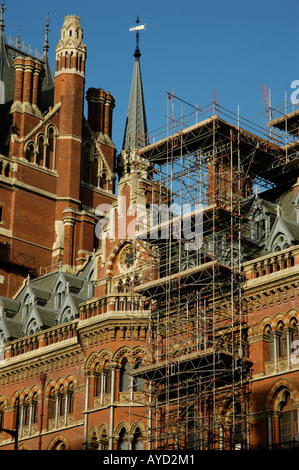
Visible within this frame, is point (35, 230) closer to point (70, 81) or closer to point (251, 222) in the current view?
point (70, 81)

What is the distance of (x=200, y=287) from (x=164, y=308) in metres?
2.85

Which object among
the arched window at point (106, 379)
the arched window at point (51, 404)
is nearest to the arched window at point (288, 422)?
the arched window at point (106, 379)

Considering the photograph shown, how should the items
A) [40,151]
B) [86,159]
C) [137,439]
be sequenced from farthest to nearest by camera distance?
[86,159] → [40,151] → [137,439]

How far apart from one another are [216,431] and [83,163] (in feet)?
114

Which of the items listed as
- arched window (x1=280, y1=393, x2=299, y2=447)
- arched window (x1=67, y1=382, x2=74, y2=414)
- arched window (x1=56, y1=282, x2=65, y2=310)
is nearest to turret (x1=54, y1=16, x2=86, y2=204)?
arched window (x1=56, y1=282, x2=65, y2=310)

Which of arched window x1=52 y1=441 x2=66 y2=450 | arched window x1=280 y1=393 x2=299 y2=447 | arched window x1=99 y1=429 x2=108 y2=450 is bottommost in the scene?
arched window x1=280 y1=393 x2=299 y2=447

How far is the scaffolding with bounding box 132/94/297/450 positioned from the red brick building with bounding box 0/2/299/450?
101 millimetres

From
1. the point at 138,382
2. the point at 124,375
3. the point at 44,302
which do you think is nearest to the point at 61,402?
the point at 124,375

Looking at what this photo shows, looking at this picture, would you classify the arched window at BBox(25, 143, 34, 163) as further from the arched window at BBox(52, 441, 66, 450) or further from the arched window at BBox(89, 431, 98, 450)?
the arched window at BBox(89, 431, 98, 450)

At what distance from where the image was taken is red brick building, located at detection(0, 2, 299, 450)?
59.6 meters

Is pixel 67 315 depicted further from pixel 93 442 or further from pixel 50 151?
pixel 50 151

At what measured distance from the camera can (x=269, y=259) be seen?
60344 mm

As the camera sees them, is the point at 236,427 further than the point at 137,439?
No

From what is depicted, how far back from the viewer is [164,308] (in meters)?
65.3
